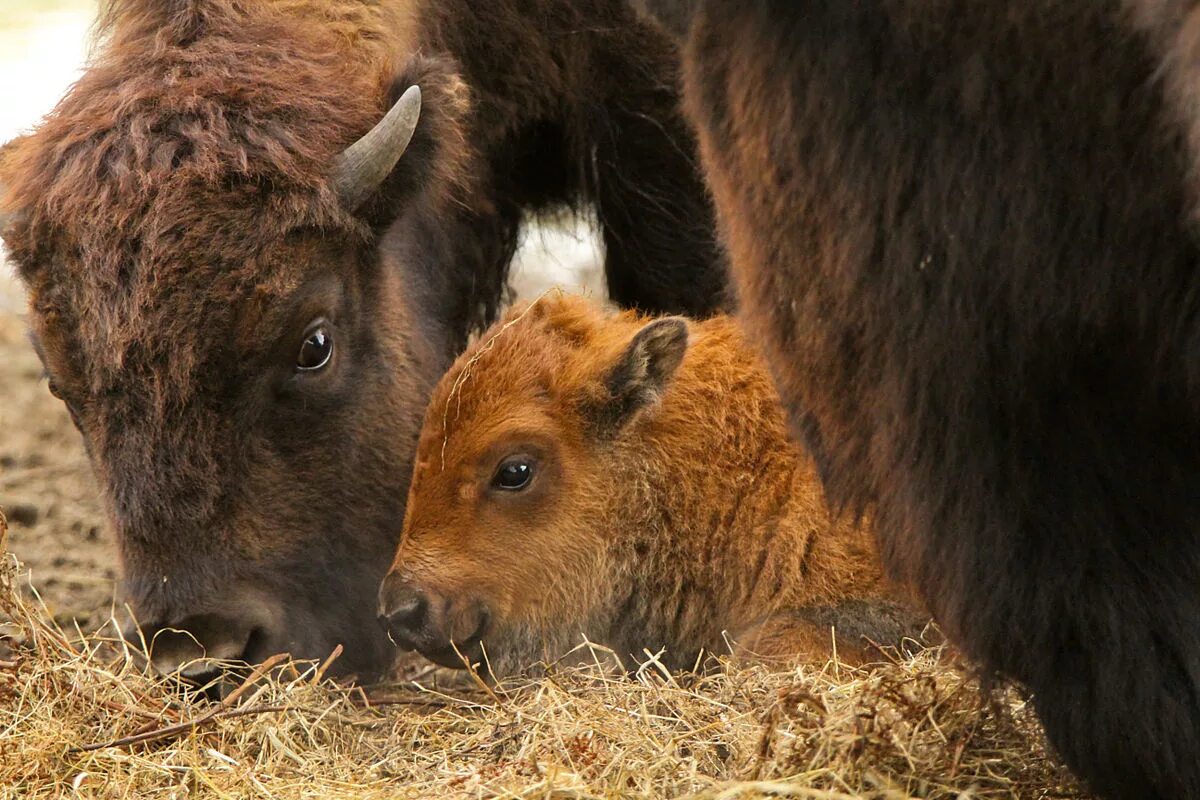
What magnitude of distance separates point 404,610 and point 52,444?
3.42m

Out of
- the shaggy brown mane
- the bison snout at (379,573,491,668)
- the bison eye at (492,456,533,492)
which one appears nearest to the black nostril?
the bison snout at (379,573,491,668)

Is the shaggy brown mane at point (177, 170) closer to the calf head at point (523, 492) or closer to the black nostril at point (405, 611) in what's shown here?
the calf head at point (523, 492)

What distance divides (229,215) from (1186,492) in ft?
6.67

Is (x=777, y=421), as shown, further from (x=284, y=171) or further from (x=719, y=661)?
(x=284, y=171)

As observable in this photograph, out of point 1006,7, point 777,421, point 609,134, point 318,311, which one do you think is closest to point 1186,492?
point 1006,7

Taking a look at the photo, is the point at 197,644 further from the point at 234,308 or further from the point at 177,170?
the point at 177,170

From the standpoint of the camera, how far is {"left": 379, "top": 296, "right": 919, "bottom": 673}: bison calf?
3.54 meters

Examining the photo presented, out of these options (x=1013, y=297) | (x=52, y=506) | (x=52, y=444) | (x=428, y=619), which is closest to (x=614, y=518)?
(x=428, y=619)

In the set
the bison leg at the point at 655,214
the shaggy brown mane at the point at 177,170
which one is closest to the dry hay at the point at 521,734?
the shaggy brown mane at the point at 177,170

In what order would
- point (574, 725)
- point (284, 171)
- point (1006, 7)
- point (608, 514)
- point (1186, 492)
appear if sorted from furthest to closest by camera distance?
point (608, 514) → point (284, 171) → point (574, 725) → point (1186, 492) → point (1006, 7)

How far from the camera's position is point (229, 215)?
3.36 metres

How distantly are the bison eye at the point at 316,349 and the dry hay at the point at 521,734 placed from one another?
26.0 inches

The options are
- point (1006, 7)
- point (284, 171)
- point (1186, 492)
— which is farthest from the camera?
point (284, 171)

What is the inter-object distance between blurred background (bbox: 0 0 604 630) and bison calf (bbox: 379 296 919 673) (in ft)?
Answer: 1.95
